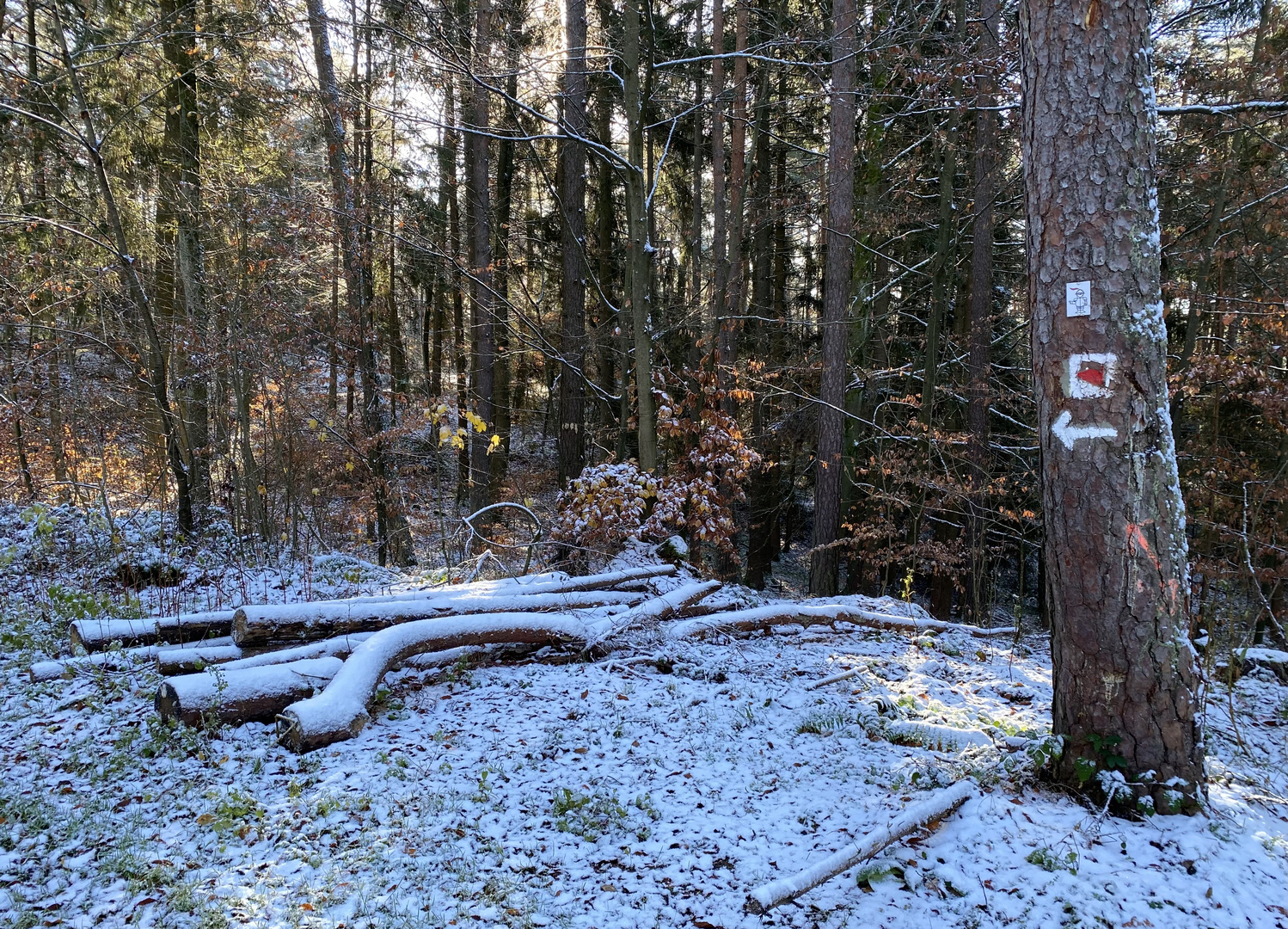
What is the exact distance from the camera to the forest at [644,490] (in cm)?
314

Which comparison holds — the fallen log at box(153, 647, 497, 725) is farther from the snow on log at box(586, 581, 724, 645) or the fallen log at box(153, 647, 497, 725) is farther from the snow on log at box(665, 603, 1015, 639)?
the snow on log at box(665, 603, 1015, 639)

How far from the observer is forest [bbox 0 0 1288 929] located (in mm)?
3145

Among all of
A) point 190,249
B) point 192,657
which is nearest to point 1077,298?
point 192,657

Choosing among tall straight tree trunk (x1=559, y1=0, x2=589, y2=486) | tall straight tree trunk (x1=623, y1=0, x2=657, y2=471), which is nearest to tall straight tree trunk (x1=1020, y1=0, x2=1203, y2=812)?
tall straight tree trunk (x1=623, y1=0, x2=657, y2=471)

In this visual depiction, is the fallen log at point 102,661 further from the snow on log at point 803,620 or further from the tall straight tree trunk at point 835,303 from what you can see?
the tall straight tree trunk at point 835,303

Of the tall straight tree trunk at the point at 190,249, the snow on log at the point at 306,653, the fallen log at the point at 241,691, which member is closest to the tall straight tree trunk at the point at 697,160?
the tall straight tree trunk at the point at 190,249

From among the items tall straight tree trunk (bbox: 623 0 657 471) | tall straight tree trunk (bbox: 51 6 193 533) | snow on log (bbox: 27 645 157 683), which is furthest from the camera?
tall straight tree trunk (bbox: 623 0 657 471)

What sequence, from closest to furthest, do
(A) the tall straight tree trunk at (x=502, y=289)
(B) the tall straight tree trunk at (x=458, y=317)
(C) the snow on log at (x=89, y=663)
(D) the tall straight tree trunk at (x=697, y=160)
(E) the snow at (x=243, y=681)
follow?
(E) the snow at (x=243, y=681)
(C) the snow on log at (x=89, y=663)
(D) the tall straight tree trunk at (x=697, y=160)
(A) the tall straight tree trunk at (x=502, y=289)
(B) the tall straight tree trunk at (x=458, y=317)

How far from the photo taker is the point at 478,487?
43.6ft

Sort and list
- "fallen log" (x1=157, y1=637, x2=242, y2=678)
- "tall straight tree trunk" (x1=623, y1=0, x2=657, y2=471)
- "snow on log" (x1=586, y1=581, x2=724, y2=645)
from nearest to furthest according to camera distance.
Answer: "fallen log" (x1=157, y1=637, x2=242, y2=678) < "snow on log" (x1=586, y1=581, x2=724, y2=645) < "tall straight tree trunk" (x1=623, y1=0, x2=657, y2=471)

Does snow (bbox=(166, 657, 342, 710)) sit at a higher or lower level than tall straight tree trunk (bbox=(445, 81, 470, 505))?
lower

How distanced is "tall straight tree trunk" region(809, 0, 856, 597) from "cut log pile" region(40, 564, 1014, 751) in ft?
15.2

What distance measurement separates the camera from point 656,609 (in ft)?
21.4

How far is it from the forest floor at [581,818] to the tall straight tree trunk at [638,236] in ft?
Result: 15.6
